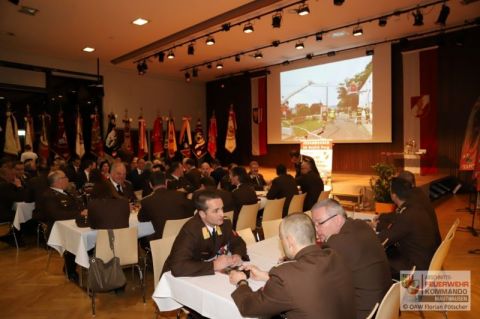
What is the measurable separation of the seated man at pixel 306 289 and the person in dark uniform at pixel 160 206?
2347 millimetres

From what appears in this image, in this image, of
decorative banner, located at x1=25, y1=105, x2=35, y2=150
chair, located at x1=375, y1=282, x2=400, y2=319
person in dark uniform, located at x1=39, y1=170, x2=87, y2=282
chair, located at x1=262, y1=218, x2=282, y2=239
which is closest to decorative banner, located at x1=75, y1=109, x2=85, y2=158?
decorative banner, located at x1=25, y1=105, x2=35, y2=150

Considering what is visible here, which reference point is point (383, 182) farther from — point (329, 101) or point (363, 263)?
point (329, 101)

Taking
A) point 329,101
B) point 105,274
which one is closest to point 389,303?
point 105,274

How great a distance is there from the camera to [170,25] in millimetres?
8812

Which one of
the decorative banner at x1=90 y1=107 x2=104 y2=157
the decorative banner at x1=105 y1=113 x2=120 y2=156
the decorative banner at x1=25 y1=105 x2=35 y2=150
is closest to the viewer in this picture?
the decorative banner at x1=25 y1=105 x2=35 y2=150

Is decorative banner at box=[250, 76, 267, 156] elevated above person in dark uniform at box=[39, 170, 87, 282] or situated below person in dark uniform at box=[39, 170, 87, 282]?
above

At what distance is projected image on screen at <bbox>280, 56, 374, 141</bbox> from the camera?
460 inches

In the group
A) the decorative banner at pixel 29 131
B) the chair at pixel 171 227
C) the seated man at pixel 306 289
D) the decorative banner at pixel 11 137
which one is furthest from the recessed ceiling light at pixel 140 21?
the seated man at pixel 306 289

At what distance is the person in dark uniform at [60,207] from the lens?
4.35 m

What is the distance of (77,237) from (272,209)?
8.08ft

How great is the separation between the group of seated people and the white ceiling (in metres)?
3.91

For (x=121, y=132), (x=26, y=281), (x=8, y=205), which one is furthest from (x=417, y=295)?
(x=121, y=132)

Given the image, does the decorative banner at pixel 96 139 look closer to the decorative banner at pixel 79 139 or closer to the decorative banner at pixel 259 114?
the decorative banner at pixel 79 139

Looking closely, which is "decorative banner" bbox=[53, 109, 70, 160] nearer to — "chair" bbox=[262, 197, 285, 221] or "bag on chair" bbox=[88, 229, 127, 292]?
"chair" bbox=[262, 197, 285, 221]
